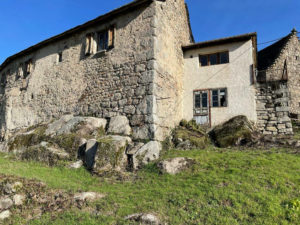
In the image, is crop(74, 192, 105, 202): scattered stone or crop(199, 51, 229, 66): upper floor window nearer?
crop(74, 192, 105, 202): scattered stone

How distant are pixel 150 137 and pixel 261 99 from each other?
6645mm

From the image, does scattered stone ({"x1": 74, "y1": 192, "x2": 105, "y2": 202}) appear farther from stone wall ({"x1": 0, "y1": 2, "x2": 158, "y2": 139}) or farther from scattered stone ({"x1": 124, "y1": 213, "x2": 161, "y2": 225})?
stone wall ({"x1": 0, "y1": 2, "x2": 158, "y2": 139})

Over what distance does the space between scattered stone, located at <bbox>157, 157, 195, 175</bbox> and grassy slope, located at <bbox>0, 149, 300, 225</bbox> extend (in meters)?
0.22

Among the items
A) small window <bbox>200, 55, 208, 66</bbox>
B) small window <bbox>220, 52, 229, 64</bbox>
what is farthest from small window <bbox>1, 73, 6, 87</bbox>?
small window <bbox>220, 52, 229, 64</bbox>

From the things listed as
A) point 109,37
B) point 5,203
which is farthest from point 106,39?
point 5,203

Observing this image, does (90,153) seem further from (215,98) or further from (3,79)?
(3,79)

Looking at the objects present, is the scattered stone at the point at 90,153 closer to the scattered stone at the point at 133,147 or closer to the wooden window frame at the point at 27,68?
the scattered stone at the point at 133,147

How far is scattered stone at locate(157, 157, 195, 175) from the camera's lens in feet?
23.4

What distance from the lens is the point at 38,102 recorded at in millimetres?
14320

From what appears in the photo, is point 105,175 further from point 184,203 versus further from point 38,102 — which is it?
point 38,102

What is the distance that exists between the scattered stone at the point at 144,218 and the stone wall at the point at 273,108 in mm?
9218

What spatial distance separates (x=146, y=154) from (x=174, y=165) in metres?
1.29

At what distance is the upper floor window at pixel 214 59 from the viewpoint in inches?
506

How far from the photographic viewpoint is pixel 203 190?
5.68 m
